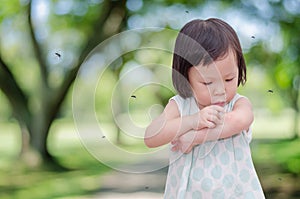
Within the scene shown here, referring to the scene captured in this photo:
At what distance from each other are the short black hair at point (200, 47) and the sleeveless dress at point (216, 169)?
46 millimetres

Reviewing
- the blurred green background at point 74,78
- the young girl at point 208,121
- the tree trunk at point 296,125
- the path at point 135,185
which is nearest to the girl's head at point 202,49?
the young girl at point 208,121

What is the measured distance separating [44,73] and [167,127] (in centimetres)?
173

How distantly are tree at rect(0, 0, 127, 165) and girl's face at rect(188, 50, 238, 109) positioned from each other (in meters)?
1.62

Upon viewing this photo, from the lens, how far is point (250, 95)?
8.04ft

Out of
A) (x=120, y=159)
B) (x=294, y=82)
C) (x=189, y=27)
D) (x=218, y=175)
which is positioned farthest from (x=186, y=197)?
(x=294, y=82)

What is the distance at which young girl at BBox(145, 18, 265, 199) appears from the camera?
1014 millimetres

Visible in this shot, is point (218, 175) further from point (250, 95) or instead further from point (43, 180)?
point (43, 180)

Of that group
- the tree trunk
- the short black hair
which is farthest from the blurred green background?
the short black hair

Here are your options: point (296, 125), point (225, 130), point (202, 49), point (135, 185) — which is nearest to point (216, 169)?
point (225, 130)

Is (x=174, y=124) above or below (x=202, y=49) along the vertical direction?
below

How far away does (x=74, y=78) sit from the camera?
2658mm

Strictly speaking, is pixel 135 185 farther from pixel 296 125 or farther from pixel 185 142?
pixel 185 142

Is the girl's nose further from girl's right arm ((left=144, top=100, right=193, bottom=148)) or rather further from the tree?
the tree

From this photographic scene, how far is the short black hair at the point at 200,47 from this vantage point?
3.33ft
